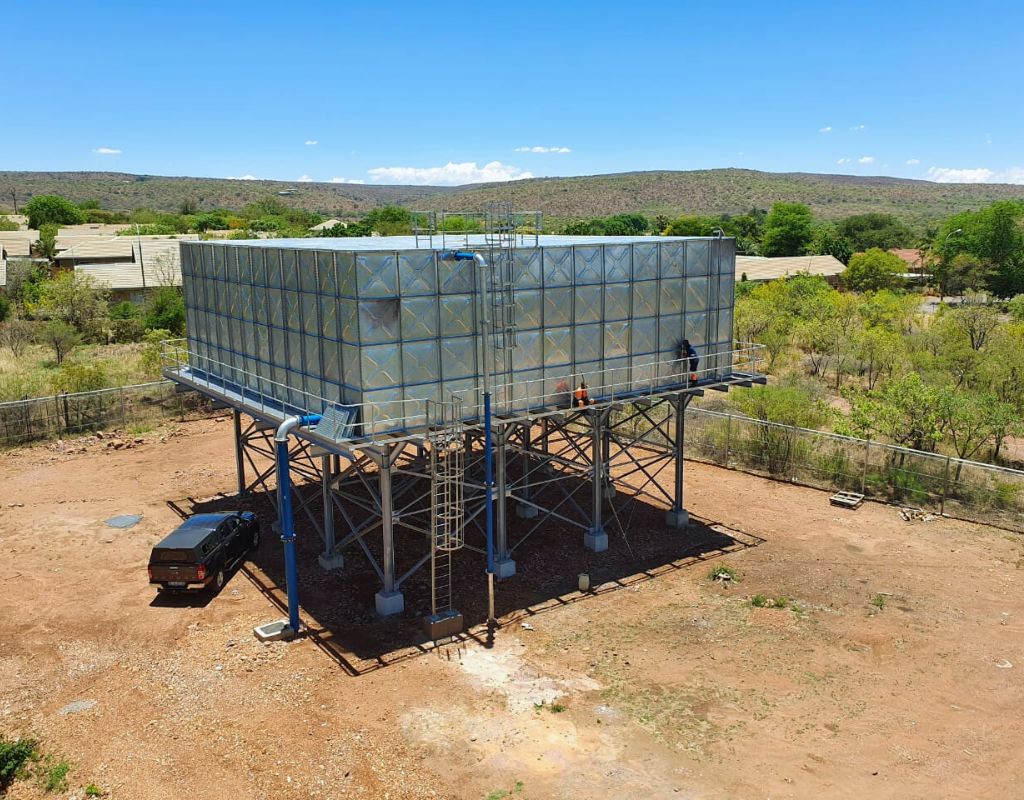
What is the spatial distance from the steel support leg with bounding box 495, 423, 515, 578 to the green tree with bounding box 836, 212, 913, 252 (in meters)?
103

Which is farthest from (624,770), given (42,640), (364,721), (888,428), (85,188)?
(85,188)

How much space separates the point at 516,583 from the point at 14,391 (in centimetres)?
2621

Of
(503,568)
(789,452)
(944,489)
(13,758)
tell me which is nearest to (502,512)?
(503,568)

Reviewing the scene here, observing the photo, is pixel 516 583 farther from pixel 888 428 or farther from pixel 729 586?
pixel 888 428

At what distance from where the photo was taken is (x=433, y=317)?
20.4 metres

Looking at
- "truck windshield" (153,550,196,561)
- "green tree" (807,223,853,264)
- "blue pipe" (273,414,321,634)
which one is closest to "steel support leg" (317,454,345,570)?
"blue pipe" (273,414,321,634)

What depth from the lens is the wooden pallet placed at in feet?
92.9

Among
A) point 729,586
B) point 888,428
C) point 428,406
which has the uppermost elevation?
point 428,406

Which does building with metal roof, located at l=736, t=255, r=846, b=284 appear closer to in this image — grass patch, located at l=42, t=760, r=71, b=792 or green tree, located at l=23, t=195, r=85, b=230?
grass patch, located at l=42, t=760, r=71, b=792

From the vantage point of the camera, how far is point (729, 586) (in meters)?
22.5

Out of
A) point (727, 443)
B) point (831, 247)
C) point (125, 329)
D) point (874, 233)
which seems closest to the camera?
point (727, 443)

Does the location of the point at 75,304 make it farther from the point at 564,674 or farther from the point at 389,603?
the point at 564,674

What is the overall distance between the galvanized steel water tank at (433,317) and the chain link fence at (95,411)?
36.3 feet

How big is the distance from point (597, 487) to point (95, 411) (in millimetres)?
23446
